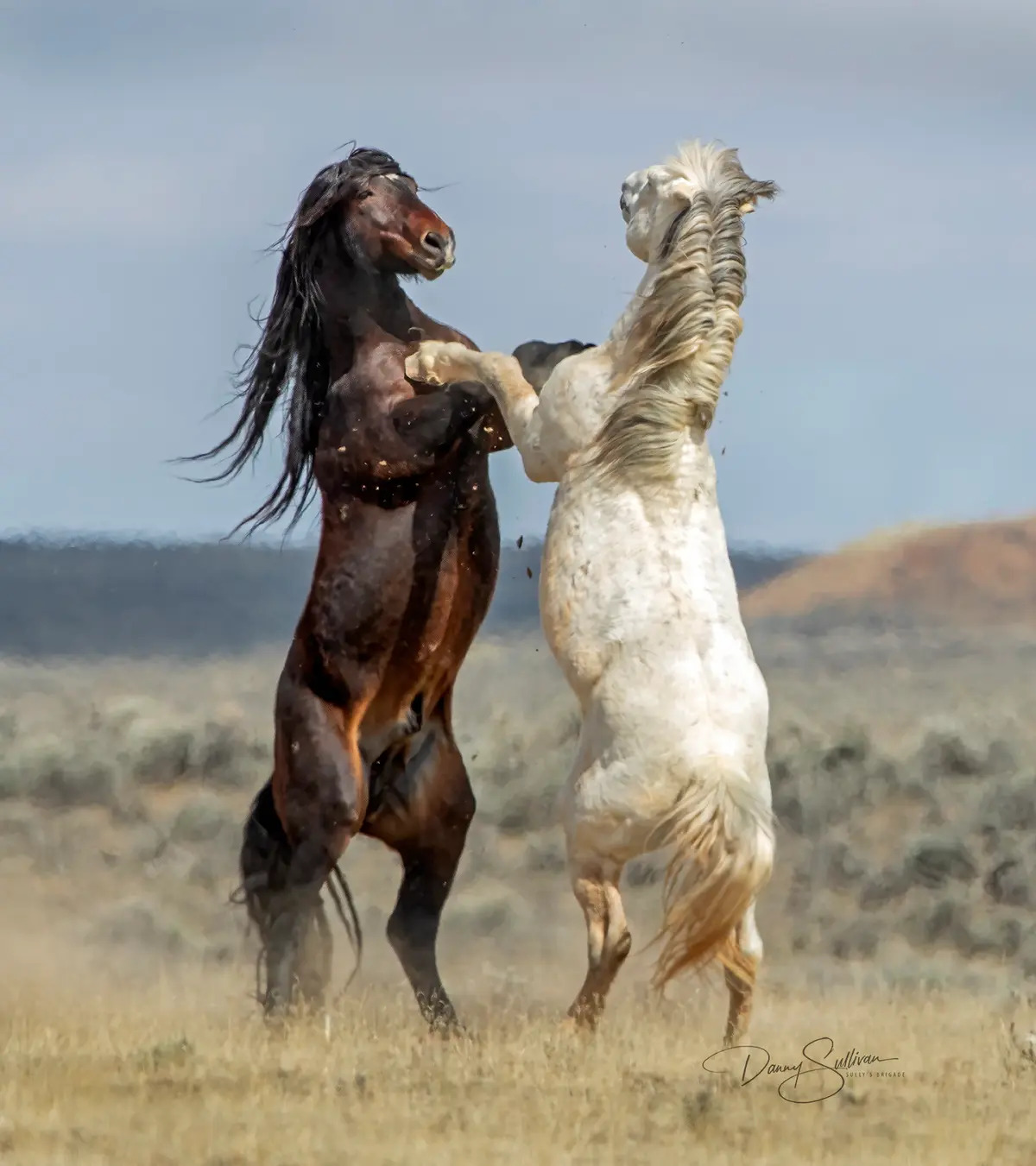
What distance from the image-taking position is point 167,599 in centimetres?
1934

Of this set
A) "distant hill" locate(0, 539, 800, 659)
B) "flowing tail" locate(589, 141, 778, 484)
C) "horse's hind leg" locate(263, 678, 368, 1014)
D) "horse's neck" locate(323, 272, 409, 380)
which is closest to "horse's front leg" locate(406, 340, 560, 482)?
"horse's neck" locate(323, 272, 409, 380)

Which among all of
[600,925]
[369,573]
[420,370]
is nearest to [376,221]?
[420,370]

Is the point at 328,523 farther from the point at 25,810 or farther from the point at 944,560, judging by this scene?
the point at 944,560

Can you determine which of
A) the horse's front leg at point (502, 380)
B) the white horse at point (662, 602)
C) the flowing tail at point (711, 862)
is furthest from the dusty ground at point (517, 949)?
the horse's front leg at point (502, 380)

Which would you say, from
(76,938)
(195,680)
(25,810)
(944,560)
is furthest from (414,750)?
(944,560)

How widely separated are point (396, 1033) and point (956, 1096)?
6.65 feet

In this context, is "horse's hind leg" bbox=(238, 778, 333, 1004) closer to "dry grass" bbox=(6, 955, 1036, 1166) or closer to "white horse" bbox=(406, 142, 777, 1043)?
"dry grass" bbox=(6, 955, 1036, 1166)

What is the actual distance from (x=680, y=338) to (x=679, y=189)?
1.83 feet

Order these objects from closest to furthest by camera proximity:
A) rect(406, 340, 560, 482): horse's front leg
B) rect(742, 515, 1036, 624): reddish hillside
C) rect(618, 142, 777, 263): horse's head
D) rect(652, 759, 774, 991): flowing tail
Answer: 1. rect(652, 759, 774, 991): flowing tail
2. rect(618, 142, 777, 263): horse's head
3. rect(406, 340, 560, 482): horse's front leg
4. rect(742, 515, 1036, 624): reddish hillside

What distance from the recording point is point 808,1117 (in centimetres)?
594

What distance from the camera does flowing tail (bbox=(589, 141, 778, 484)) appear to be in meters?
7.25

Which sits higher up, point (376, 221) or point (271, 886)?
point (376, 221)

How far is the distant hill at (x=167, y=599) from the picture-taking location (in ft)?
51.1

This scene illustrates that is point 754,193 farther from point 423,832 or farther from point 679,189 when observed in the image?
point 423,832
